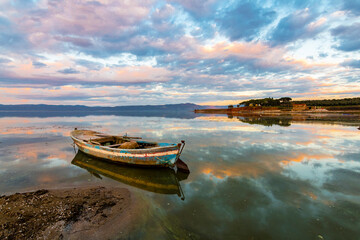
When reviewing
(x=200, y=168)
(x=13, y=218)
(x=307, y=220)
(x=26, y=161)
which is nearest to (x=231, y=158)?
(x=200, y=168)

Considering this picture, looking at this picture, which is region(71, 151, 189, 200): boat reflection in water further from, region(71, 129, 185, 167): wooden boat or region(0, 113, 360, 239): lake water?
region(71, 129, 185, 167): wooden boat

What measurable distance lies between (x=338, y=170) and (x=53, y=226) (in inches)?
726

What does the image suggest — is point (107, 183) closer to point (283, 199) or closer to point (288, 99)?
point (283, 199)

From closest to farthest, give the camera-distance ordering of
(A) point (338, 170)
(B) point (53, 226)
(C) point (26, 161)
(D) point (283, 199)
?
(B) point (53, 226), (D) point (283, 199), (A) point (338, 170), (C) point (26, 161)

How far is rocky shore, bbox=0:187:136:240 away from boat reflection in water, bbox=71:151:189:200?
5.91 feet

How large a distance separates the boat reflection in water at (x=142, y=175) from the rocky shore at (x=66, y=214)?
70.9 inches

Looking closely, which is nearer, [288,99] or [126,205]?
[126,205]

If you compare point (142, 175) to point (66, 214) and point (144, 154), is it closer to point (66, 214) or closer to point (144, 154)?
point (144, 154)

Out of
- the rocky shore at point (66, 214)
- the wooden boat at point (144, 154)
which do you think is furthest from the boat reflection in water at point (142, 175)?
the rocky shore at point (66, 214)

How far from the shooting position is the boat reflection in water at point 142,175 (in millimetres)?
10992

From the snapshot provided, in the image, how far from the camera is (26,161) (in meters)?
15.6

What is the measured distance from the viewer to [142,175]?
12906 mm

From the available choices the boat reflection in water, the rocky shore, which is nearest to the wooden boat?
the boat reflection in water

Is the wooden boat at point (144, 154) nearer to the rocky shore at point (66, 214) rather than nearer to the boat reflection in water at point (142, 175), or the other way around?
the boat reflection in water at point (142, 175)
